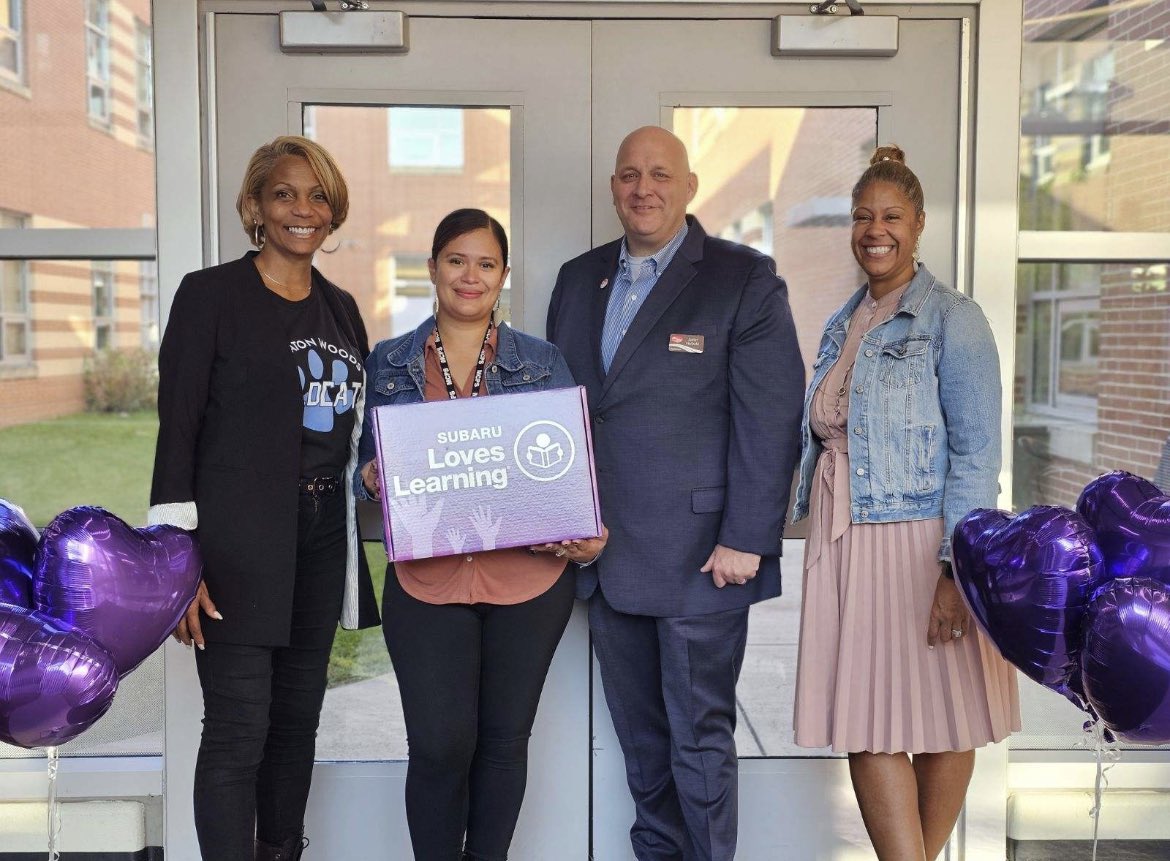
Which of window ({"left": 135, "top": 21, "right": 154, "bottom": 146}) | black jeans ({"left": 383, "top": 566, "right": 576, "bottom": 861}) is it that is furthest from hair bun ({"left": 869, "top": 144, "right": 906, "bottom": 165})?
window ({"left": 135, "top": 21, "right": 154, "bottom": 146})

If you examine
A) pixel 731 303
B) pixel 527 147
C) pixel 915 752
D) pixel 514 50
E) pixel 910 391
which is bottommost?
pixel 915 752

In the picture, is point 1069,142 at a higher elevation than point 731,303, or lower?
higher

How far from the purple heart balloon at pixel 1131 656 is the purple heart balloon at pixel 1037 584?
0.05 meters

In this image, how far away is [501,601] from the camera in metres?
2.27

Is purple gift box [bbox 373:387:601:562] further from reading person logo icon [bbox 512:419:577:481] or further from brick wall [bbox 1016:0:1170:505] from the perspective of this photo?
brick wall [bbox 1016:0:1170:505]

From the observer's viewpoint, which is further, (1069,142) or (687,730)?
(1069,142)

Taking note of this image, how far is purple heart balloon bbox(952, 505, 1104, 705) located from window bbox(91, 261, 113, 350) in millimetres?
2378

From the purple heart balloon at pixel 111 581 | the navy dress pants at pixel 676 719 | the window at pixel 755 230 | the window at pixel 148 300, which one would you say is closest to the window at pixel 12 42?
the window at pixel 148 300

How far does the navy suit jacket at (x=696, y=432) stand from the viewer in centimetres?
240

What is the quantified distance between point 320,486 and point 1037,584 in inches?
58.2

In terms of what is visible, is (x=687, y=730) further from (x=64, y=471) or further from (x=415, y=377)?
(x=64, y=471)

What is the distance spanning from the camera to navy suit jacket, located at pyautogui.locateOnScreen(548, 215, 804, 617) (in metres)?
2.40

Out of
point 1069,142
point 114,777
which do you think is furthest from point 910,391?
point 114,777

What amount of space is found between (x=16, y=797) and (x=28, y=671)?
5.11 feet
